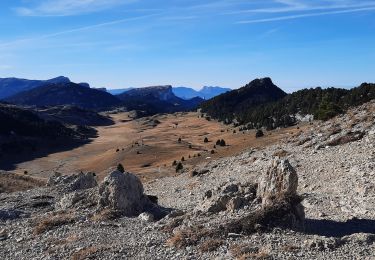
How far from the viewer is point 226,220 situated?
18969mm

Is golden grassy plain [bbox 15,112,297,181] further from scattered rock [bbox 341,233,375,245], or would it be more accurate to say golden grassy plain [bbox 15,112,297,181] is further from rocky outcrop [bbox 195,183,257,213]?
scattered rock [bbox 341,233,375,245]

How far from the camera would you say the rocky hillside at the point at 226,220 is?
54.6 feet

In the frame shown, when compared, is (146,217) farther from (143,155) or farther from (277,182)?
(143,155)

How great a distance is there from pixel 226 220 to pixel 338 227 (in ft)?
14.2

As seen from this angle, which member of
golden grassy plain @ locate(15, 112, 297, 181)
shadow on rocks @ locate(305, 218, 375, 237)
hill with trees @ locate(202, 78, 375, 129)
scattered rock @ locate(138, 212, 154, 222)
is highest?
hill with trees @ locate(202, 78, 375, 129)

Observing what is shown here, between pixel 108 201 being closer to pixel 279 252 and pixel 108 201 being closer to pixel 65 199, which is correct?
pixel 65 199

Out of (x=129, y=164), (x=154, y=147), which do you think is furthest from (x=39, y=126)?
(x=129, y=164)

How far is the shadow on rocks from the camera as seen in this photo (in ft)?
58.4

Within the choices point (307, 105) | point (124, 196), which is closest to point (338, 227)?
point (124, 196)

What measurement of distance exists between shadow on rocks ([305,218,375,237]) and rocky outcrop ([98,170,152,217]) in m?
9.47

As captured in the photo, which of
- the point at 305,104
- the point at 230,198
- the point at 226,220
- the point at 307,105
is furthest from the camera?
the point at 305,104

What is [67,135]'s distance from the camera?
156 meters

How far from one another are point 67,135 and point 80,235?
139m

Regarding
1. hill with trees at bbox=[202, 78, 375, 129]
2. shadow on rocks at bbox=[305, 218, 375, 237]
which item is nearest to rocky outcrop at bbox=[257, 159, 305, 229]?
shadow on rocks at bbox=[305, 218, 375, 237]
